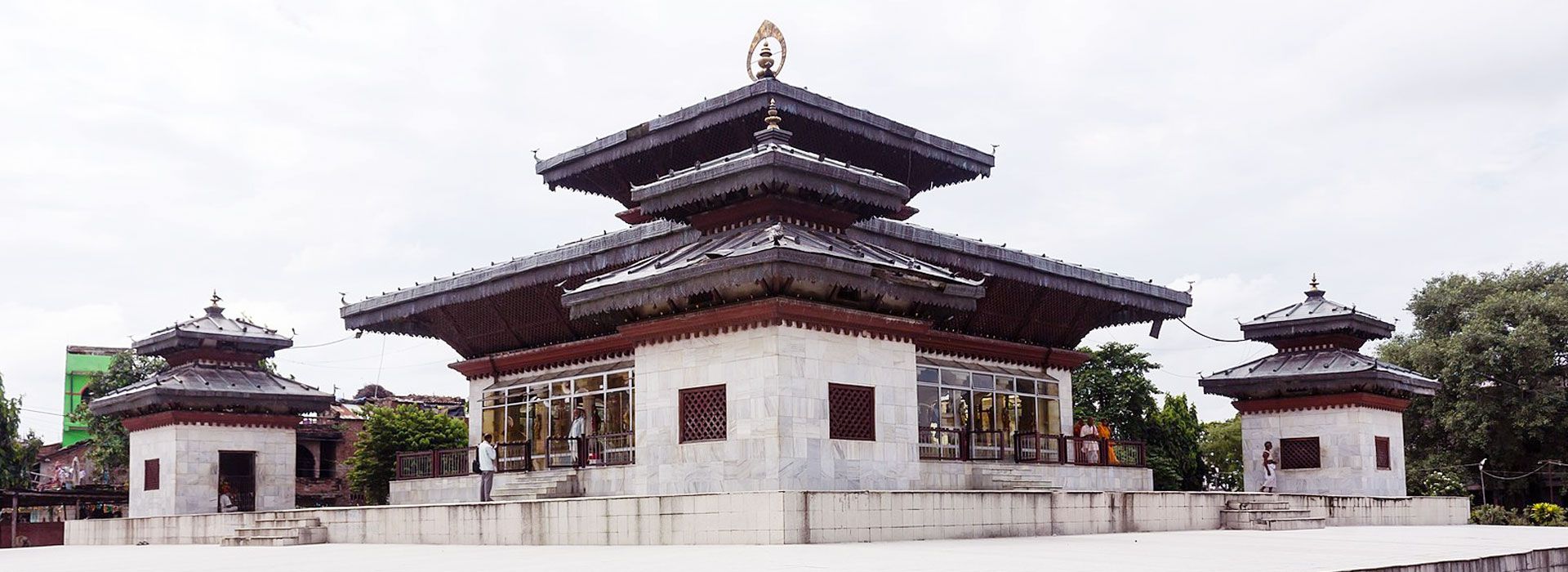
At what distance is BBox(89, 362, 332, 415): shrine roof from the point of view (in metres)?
27.9

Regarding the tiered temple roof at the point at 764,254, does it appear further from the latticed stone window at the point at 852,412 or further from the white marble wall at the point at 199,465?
the white marble wall at the point at 199,465

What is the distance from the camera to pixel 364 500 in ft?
145

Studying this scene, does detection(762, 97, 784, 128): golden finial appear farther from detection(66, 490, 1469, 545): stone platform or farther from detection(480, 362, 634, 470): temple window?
detection(66, 490, 1469, 545): stone platform

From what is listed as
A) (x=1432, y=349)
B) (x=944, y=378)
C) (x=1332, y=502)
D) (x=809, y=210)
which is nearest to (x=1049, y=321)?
(x=944, y=378)

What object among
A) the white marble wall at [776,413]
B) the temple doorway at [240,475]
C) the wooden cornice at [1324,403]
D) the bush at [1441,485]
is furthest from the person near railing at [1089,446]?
the temple doorway at [240,475]

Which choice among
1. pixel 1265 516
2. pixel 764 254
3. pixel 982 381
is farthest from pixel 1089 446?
pixel 764 254

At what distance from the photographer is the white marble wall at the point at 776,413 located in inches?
671

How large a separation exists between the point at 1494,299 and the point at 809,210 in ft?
101

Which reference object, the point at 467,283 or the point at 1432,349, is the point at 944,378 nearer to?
the point at 467,283

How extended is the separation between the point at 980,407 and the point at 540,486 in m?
8.22

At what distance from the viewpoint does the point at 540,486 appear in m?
23.2

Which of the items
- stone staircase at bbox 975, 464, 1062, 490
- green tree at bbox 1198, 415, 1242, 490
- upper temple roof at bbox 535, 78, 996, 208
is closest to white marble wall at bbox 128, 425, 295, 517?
upper temple roof at bbox 535, 78, 996, 208

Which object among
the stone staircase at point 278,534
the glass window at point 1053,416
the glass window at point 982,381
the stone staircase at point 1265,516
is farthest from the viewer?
the glass window at point 1053,416

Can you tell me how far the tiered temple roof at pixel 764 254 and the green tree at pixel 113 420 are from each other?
23015 mm
